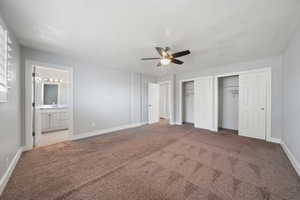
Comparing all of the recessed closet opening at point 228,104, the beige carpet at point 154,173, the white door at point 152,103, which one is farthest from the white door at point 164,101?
the beige carpet at point 154,173

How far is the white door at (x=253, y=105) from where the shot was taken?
3629mm

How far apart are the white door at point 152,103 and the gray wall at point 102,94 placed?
32 centimetres

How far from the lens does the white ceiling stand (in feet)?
5.22

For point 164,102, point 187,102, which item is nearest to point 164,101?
point 164,102

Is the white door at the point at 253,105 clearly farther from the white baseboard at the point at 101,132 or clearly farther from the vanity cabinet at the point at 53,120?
the vanity cabinet at the point at 53,120

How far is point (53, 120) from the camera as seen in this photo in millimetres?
4672

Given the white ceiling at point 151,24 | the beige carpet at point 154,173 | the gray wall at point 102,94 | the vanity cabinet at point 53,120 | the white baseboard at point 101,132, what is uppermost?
the white ceiling at point 151,24

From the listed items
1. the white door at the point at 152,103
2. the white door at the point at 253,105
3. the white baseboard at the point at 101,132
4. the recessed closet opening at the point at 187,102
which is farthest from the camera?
the white door at the point at 152,103

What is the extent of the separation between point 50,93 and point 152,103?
4511mm

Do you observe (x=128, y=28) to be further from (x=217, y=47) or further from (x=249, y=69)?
(x=249, y=69)

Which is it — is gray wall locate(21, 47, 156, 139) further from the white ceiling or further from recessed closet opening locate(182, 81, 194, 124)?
recessed closet opening locate(182, 81, 194, 124)

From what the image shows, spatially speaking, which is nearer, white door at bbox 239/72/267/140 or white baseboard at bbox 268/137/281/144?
white baseboard at bbox 268/137/281/144

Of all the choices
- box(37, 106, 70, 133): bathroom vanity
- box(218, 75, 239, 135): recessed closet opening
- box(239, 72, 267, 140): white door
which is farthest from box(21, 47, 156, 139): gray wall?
box(239, 72, 267, 140): white door

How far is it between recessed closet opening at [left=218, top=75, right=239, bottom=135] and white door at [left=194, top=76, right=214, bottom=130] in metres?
0.56
